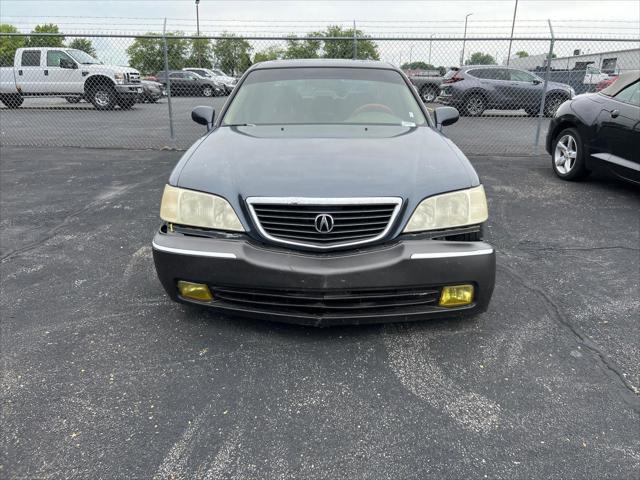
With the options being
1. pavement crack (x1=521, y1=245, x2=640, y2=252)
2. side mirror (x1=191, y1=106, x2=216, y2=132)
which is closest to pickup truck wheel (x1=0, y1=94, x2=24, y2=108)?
side mirror (x1=191, y1=106, x2=216, y2=132)

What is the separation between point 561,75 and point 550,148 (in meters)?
12.8

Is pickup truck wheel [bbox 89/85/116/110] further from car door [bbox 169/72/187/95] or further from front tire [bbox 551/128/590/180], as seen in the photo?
front tire [bbox 551/128/590/180]

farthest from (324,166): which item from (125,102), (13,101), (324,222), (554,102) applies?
(13,101)

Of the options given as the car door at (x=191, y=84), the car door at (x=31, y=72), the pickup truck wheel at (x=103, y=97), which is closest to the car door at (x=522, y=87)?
the pickup truck wheel at (x=103, y=97)

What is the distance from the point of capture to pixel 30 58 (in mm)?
15703

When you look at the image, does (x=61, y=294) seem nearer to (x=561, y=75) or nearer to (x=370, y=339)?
(x=370, y=339)

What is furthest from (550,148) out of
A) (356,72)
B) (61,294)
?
(61,294)

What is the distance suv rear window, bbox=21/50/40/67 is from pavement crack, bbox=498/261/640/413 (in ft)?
57.1

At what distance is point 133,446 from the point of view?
190cm

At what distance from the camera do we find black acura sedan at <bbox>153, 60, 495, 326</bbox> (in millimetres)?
2338

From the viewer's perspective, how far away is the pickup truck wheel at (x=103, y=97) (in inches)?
628

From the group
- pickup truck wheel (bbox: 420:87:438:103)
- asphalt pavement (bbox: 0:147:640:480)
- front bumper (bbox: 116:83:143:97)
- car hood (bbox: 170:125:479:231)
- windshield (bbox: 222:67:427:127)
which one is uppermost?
pickup truck wheel (bbox: 420:87:438:103)

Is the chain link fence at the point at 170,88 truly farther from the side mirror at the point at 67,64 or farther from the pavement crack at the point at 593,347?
the pavement crack at the point at 593,347

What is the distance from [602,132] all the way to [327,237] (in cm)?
465
